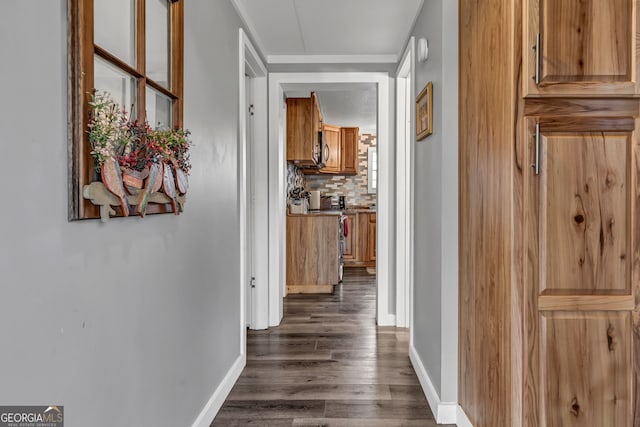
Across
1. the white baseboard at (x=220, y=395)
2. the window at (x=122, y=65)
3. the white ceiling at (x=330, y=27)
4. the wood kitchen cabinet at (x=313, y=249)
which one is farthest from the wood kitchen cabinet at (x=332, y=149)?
the window at (x=122, y=65)

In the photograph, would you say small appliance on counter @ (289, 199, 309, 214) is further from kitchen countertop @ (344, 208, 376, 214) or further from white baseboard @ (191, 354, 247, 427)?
white baseboard @ (191, 354, 247, 427)

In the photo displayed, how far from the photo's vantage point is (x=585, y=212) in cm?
144

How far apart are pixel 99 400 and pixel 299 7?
2.50 meters

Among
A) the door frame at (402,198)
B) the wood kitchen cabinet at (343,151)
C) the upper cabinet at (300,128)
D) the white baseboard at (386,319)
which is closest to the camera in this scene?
the door frame at (402,198)

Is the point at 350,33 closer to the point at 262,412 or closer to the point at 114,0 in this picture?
the point at 114,0

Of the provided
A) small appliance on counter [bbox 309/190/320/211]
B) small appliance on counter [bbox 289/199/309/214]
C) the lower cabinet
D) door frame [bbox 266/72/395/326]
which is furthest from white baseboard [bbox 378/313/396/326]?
the lower cabinet

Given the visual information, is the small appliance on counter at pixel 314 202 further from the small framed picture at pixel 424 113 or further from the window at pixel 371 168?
the small framed picture at pixel 424 113

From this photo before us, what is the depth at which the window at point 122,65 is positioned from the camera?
1037mm

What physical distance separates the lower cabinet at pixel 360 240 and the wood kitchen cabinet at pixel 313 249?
201cm

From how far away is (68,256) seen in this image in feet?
3.38

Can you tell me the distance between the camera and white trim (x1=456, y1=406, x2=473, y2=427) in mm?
1989

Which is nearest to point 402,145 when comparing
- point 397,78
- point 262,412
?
point 397,78

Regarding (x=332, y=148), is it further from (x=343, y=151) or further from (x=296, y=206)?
(x=296, y=206)

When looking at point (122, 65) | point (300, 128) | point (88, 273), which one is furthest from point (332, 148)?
point (88, 273)
